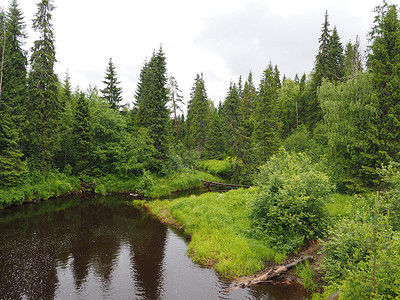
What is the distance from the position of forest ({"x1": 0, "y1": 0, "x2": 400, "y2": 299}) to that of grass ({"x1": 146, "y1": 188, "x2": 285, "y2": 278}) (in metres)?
1.04

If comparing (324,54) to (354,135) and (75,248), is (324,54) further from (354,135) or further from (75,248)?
(75,248)

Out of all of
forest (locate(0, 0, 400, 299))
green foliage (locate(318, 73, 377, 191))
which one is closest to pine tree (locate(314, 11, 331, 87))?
forest (locate(0, 0, 400, 299))

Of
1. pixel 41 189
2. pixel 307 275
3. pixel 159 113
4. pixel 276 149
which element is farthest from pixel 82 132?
pixel 307 275

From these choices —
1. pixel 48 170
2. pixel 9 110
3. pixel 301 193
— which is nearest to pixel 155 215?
pixel 301 193

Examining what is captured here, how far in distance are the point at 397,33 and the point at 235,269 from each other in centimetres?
2090

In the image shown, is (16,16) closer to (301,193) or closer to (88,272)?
(88,272)

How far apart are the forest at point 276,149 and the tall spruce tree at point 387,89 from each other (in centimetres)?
8

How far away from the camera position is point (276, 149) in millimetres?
36438

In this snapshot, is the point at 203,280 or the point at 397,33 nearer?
the point at 203,280

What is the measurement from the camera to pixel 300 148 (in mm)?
33875

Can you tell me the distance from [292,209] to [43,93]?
30.7m

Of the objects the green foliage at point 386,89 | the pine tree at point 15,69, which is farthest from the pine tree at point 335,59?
the pine tree at point 15,69

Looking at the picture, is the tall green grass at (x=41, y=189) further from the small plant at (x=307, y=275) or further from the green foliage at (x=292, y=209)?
the small plant at (x=307, y=275)

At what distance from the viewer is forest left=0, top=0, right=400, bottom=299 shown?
941 centimetres
